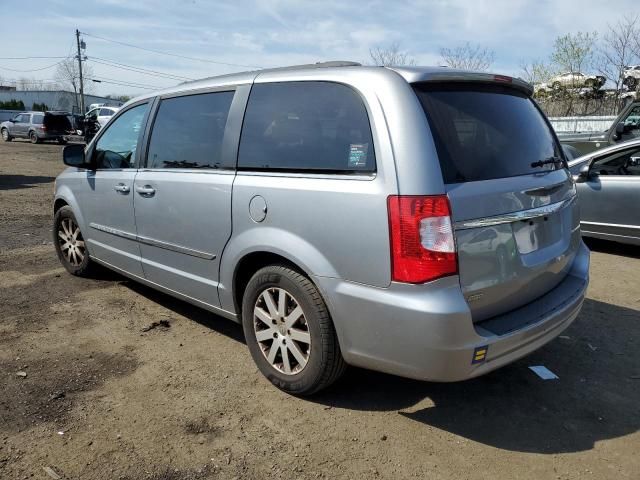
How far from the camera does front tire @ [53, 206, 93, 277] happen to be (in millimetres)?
5195

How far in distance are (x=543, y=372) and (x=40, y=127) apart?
30.9m

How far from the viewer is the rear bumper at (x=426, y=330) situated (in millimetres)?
2434

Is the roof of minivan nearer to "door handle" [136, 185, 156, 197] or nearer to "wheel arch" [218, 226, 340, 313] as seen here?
"door handle" [136, 185, 156, 197]

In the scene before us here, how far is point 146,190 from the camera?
155 inches

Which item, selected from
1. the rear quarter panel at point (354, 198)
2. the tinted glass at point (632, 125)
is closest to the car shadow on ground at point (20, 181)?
the rear quarter panel at point (354, 198)

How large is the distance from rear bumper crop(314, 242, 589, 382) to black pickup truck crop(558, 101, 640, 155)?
667cm

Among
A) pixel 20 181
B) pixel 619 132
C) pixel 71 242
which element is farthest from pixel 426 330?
pixel 20 181

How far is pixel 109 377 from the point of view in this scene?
134 inches

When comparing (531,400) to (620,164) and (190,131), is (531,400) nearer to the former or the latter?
(190,131)

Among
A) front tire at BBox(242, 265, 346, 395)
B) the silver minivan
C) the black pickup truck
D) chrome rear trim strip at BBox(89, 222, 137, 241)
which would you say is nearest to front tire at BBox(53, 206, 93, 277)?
chrome rear trim strip at BBox(89, 222, 137, 241)

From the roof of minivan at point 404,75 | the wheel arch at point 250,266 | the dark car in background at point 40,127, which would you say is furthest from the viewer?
the dark car in background at point 40,127

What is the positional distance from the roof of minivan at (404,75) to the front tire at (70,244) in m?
2.03

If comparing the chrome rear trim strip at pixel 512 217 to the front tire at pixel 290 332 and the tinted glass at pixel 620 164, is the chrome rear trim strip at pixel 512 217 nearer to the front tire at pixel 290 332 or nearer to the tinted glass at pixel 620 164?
the front tire at pixel 290 332

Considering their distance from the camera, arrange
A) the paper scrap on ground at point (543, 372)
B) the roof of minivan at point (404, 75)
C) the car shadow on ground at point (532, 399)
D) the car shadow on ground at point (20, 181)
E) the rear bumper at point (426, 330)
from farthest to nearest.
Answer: the car shadow on ground at point (20, 181) → the paper scrap on ground at point (543, 372) → the car shadow on ground at point (532, 399) → the roof of minivan at point (404, 75) → the rear bumper at point (426, 330)
